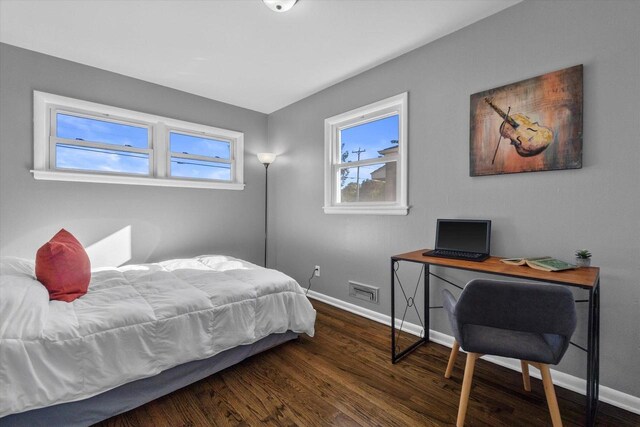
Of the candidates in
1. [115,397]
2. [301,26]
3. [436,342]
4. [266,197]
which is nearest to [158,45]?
[301,26]

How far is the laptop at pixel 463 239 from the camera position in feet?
6.56

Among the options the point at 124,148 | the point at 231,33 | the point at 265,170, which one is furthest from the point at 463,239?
the point at 124,148

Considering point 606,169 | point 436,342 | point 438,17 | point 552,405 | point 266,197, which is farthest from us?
point 266,197

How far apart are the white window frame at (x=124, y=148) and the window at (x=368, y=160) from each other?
135 centimetres

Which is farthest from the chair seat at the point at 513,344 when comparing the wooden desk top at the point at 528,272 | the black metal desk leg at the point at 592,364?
the wooden desk top at the point at 528,272

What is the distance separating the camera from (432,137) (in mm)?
2428

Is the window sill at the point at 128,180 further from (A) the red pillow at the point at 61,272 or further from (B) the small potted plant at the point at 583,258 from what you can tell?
(B) the small potted plant at the point at 583,258

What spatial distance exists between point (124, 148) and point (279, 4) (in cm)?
225

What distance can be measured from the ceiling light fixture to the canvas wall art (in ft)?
4.86

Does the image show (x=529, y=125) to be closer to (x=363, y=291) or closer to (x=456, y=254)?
(x=456, y=254)

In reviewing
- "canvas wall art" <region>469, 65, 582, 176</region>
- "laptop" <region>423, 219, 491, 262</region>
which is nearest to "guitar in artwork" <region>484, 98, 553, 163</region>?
"canvas wall art" <region>469, 65, 582, 176</region>

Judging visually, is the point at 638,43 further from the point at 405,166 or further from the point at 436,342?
the point at 436,342

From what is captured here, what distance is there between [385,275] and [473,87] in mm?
1748

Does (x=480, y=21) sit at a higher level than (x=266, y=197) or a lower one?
higher
